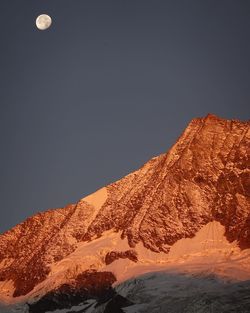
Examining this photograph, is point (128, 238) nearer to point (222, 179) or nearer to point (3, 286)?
point (222, 179)

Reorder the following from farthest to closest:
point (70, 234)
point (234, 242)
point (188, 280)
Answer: point (70, 234) → point (234, 242) → point (188, 280)

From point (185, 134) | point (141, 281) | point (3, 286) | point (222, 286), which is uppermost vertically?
point (185, 134)

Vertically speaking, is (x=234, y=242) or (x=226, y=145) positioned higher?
(x=226, y=145)

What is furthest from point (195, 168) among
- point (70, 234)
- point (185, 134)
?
point (70, 234)

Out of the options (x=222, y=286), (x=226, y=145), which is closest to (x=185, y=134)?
(x=226, y=145)

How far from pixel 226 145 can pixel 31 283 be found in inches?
2382

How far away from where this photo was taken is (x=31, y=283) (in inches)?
6216

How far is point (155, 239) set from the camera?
462 feet

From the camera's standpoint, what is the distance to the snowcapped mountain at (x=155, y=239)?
118125 millimetres

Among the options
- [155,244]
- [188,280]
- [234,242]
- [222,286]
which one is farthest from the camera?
[155,244]

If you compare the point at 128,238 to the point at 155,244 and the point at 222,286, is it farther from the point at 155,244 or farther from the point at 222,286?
the point at 222,286

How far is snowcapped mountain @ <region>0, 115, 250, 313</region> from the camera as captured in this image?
11812 centimetres

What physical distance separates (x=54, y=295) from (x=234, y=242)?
41292mm

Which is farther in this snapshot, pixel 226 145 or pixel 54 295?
pixel 226 145
